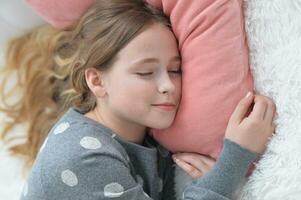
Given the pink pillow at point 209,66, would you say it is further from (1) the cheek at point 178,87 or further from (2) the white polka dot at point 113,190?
(2) the white polka dot at point 113,190

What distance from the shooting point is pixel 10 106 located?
1380 mm

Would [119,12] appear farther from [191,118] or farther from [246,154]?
[246,154]

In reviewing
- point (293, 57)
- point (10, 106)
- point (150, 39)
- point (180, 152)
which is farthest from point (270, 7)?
point (10, 106)

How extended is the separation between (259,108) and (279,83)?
0.05 metres

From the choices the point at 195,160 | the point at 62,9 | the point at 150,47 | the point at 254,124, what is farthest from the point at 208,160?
the point at 62,9

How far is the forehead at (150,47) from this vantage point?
3.09 feet

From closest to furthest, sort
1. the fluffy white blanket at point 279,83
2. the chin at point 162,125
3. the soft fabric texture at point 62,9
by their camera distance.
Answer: the fluffy white blanket at point 279,83 → the chin at point 162,125 → the soft fabric texture at point 62,9

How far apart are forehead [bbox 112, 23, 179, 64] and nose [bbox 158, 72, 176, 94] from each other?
0.03 metres

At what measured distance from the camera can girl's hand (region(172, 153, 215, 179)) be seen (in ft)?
3.22

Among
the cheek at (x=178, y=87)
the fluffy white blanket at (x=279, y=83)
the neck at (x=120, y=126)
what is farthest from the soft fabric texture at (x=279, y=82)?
the neck at (x=120, y=126)

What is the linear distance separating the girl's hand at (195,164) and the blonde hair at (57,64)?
0.22m

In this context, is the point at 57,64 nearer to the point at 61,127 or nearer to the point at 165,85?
the point at 61,127

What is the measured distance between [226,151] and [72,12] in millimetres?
442

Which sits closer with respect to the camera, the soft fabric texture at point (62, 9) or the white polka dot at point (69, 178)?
the white polka dot at point (69, 178)
